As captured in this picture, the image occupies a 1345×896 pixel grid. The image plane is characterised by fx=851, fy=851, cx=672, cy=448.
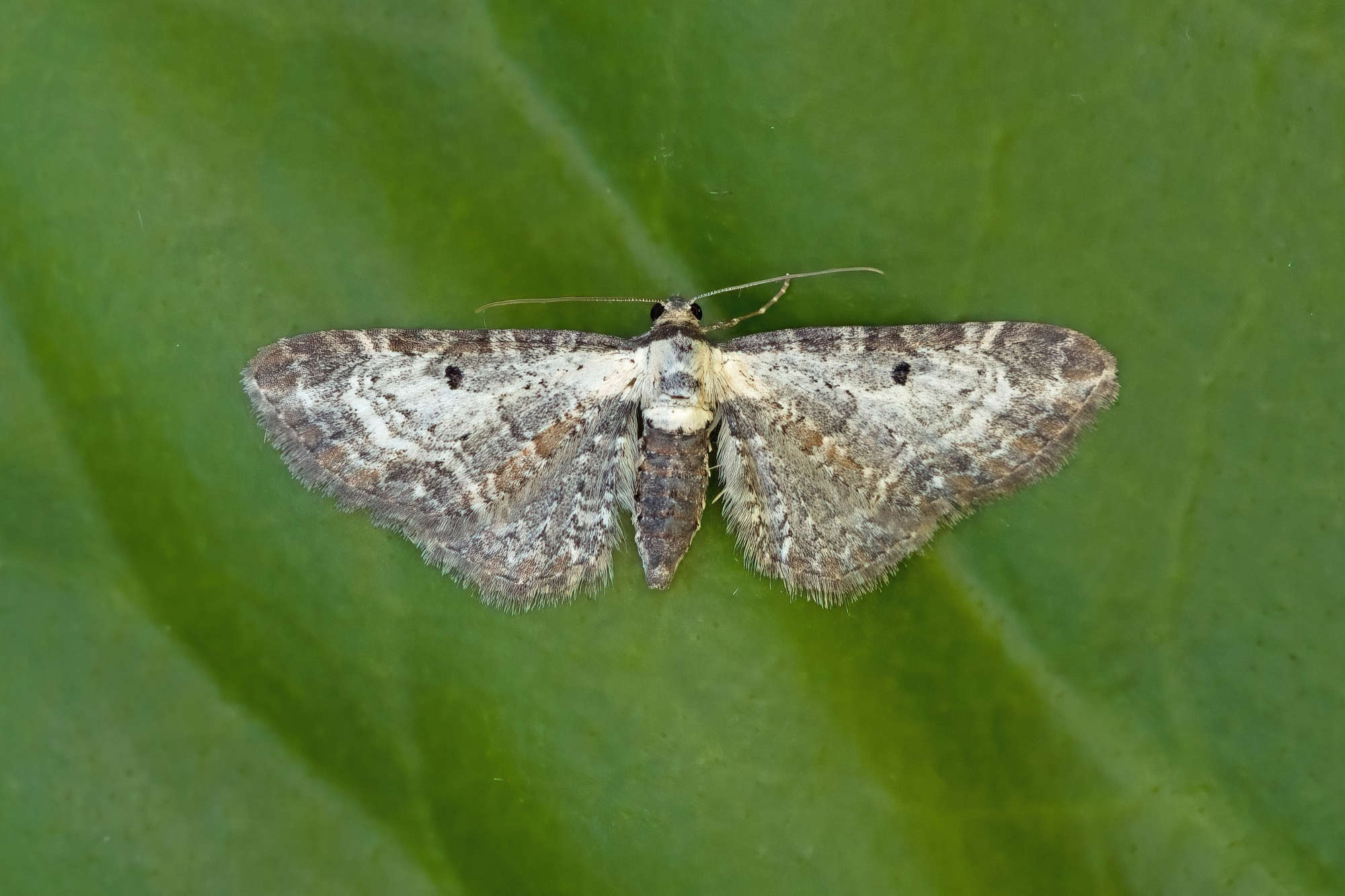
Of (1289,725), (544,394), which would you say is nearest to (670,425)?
(544,394)

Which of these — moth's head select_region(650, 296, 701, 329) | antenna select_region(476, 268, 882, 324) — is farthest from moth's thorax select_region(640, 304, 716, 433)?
antenna select_region(476, 268, 882, 324)

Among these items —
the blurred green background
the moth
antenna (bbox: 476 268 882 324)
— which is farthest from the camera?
antenna (bbox: 476 268 882 324)

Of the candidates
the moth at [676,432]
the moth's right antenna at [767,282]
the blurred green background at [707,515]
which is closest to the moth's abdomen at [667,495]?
the moth at [676,432]

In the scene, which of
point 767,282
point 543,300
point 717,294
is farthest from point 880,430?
point 543,300

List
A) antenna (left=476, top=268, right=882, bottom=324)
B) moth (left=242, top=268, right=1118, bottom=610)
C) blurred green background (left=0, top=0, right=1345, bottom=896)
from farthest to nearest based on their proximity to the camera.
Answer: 1. antenna (left=476, top=268, right=882, bottom=324)
2. moth (left=242, top=268, right=1118, bottom=610)
3. blurred green background (left=0, top=0, right=1345, bottom=896)

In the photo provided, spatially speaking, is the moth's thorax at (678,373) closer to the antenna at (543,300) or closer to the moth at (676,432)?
the moth at (676,432)

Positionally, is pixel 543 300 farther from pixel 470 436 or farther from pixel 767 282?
pixel 767 282

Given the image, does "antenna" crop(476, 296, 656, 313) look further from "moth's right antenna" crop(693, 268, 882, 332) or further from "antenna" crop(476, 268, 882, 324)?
"moth's right antenna" crop(693, 268, 882, 332)
